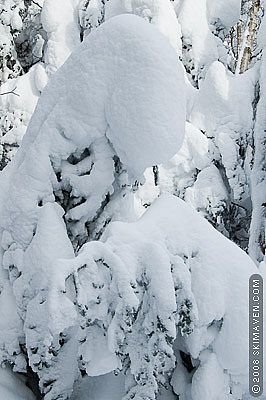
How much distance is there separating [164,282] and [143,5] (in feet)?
23.3

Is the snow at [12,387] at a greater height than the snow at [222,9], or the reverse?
the snow at [12,387]

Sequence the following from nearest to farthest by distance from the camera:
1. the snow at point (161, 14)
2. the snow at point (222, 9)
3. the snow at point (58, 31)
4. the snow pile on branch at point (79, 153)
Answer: the snow pile on branch at point (79, 153)
the snow at point (161, 14)
the snow at point (222, 9)
the snow at point (58, 31)

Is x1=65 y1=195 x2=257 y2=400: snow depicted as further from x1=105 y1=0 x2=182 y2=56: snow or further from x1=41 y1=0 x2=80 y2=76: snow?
x1=41 y1=0 x2=80 y2=76: snow

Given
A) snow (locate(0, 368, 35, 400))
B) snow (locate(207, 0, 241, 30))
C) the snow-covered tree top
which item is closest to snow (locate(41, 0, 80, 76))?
snow (locate(207, 0, 241, 30))

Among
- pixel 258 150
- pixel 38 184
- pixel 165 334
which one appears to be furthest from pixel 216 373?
pixel 258 150

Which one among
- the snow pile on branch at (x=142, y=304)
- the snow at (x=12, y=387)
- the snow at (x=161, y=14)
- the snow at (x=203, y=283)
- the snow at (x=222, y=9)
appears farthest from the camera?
the snow at (x=222, y=9)

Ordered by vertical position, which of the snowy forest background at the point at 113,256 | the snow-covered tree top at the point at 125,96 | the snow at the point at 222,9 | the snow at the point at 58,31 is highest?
the snow-covered tree top at the point at 125,96

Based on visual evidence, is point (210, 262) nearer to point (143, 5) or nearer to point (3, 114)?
point (143, 5)

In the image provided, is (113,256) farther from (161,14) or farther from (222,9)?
(222,9)

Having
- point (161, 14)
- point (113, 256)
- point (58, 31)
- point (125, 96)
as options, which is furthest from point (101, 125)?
point (58, 31)

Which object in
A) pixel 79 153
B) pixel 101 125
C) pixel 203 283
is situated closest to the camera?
pixel 203 283

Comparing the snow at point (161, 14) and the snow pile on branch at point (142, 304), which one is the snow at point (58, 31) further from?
the snow pile on branch at point (142, 304)

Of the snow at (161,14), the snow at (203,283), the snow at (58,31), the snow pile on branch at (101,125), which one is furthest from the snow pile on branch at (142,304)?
the snow at (58,31)

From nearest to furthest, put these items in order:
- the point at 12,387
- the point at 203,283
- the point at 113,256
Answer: the point at 113,256 < the point at 203,283 < the point at 12,387
